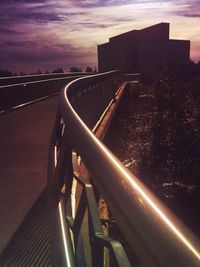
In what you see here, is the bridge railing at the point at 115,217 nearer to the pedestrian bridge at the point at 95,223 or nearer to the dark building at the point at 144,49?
the pedestrian bridge at the point at 95,223

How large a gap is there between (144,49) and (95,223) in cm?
9339

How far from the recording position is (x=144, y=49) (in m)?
92.9

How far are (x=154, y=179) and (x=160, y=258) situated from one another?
9906mm

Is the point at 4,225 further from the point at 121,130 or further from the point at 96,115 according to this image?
the point at 121,130

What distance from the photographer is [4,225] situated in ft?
12.7

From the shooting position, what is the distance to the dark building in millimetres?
91562

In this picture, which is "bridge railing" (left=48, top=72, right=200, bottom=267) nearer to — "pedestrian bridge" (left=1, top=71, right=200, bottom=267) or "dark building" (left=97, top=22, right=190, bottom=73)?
"pedestrian bridge" (left=1, top=71, right=200, bottom=267)

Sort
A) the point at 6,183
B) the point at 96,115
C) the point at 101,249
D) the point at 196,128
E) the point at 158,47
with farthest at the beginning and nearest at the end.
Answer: the point at 158,47
the point at 196,128
the point at 96,115
the point at 6,183
the point at 101,249

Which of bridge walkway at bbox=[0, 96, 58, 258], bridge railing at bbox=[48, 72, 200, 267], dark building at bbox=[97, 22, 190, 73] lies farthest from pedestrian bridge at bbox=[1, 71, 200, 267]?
dark building at bbox=[97, 22, 190, 73]

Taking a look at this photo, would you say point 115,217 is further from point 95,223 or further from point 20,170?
point 20,170

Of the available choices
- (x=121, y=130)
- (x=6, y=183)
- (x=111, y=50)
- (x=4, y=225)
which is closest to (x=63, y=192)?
(x=4, y=225)

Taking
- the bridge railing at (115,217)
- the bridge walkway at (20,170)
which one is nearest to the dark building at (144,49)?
the bridge walkway at (20,170)

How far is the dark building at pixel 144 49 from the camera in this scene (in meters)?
91.6

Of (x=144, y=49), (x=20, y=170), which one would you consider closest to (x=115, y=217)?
(x=20, y=170)
